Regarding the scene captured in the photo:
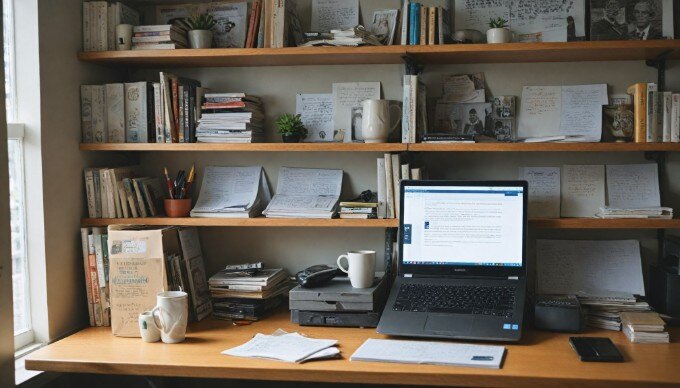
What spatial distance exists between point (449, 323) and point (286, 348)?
51cm

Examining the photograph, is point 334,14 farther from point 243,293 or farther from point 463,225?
point 243,293

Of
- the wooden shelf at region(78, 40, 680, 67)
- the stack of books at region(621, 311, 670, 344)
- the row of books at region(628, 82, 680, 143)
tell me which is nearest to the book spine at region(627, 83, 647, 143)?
the row of books at region(628, 82, 680, 143)

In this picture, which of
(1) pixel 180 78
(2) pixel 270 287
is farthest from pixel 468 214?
(1) pixel 180 78

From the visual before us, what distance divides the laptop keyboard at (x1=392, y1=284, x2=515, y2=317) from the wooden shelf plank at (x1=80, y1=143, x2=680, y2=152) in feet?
1.55

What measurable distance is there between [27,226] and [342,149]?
1.09 metres

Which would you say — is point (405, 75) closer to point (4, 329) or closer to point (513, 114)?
point (513, 114)

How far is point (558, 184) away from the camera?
8.59 feet

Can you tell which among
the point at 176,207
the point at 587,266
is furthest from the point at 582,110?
the point at 176,207

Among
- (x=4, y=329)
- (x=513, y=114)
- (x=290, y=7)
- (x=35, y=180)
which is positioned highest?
(x=290, y=7)

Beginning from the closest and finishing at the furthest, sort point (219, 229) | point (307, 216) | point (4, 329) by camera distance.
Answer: point (4, 329)
point (307, 216)
point (219, 229)

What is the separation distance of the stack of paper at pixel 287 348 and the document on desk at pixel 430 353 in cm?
10

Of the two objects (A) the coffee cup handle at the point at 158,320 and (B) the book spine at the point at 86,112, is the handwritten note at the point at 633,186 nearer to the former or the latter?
(A) the coffee cup handle at the point at 158,320

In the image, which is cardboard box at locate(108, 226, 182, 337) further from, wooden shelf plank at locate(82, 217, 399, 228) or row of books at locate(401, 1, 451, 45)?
row of books at locate(401, 1, 451, 45)

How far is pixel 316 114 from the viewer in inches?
109
